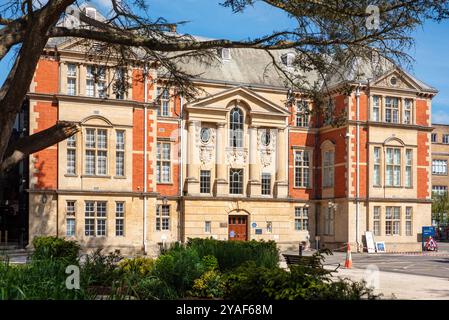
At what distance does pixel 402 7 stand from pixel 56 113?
26987 mm

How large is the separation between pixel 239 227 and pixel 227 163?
13.7ft

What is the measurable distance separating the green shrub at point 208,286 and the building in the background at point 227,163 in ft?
75.1

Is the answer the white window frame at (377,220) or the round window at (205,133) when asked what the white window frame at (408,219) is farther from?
the round window at (205,133)

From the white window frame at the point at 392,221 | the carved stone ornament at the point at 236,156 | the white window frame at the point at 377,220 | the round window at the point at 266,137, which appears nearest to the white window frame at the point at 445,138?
the white window frame at the point at 392,221

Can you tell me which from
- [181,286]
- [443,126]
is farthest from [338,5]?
[443,126]

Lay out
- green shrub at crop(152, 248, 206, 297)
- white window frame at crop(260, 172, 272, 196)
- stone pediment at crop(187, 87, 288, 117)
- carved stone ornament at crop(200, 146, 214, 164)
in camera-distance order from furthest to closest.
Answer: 1. white window frame at crop(260, 172, 272, 196)
2. carved stone ornament at crop(200, 146, 214, 164)
3. stone pediment at crop(187, 87, 288, 117)
4. green shrub at crop(152, 248, 206, 297)

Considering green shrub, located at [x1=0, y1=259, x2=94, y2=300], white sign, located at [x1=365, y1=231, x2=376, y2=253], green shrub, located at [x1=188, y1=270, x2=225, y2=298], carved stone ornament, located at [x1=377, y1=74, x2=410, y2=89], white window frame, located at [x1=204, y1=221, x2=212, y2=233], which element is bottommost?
white sign, located at [x1=365, y1=231, x2=376, y2=253]

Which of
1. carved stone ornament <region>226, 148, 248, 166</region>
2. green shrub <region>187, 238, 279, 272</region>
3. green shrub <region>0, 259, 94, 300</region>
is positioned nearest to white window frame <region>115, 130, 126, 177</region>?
carved stone ornament <region>226, 148, 248, 166</region>

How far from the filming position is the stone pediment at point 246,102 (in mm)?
39625

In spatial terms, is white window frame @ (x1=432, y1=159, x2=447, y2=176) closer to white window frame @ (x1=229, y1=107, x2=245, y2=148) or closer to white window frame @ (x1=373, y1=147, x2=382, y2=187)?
white window frame @ (x1=373, y1=147, x2=382, y2=187)

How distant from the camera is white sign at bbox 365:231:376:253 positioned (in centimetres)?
4156

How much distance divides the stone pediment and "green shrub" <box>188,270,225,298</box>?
27.5 meters

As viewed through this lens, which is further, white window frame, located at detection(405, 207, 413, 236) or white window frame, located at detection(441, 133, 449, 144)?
white window frame, located at detection(441, 133, 449, 144)

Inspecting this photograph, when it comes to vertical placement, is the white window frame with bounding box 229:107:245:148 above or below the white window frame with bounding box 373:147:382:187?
above
